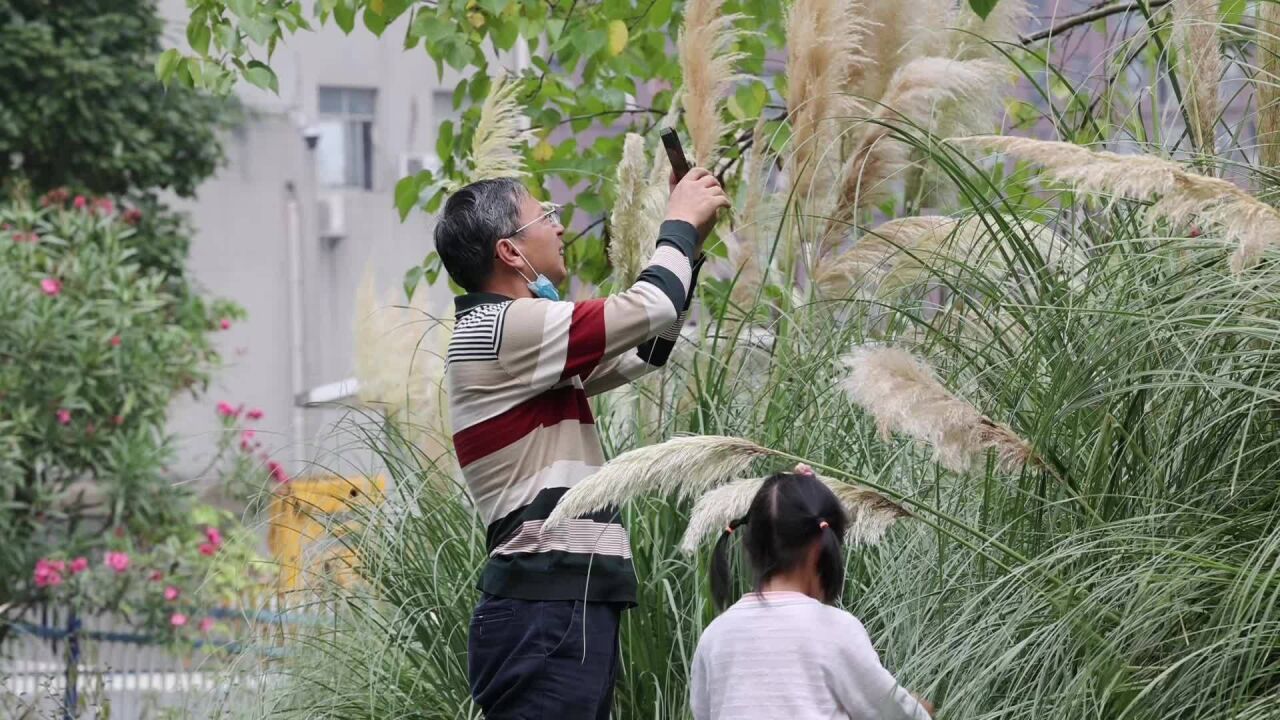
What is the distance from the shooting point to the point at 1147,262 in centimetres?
361

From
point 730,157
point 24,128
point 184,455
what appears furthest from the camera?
point 184,455

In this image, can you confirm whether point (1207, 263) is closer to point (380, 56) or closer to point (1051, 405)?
point (1051, 405)

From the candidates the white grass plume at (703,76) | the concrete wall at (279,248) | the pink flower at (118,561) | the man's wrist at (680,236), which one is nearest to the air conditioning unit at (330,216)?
the concrete wall at (279,248)

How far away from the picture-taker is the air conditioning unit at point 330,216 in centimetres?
2059

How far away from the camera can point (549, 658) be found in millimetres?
3213

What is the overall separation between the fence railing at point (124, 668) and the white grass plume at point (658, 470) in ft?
7.14

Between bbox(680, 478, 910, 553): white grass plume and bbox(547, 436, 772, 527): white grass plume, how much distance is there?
0.13ft

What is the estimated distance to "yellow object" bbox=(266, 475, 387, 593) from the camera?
4789mm

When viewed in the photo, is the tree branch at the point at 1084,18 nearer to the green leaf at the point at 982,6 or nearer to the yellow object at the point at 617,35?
the green leaf at the point at 982,6

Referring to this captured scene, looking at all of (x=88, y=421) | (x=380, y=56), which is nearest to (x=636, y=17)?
(x=88, y=421)

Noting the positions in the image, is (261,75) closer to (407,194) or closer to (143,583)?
(407,194)

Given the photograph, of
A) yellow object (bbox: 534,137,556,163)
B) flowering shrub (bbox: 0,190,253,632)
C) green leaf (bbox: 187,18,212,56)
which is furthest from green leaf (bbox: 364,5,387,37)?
flowering shrub (bbox: 0,190,253,632)

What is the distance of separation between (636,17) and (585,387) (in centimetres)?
344

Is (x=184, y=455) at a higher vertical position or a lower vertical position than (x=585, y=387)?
lower
